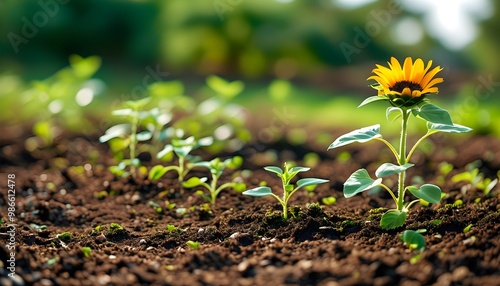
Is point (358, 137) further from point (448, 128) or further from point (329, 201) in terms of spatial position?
point (329, 201)

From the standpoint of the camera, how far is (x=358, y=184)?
2.33 meters

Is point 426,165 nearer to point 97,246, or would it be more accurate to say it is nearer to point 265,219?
point 265,219

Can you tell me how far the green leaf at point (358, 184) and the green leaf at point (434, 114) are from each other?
286mm

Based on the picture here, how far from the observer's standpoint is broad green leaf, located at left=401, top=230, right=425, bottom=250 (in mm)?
2094

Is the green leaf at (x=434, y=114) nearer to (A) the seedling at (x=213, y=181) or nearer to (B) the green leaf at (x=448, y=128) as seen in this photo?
(B) the green leaf at (x=448, y=128)

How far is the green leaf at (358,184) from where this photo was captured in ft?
7.43

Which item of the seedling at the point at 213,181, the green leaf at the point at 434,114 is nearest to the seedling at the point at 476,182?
the green leaf at the point at 434,114

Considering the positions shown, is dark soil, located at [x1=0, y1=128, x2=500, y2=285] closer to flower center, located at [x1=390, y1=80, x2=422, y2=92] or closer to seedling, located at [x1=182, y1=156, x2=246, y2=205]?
seedling, located at [x1=182, y1=156, x2=246, y2=205]

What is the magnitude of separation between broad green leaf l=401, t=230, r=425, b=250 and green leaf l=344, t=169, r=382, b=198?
0.22 meters

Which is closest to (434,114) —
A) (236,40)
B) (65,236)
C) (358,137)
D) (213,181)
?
(358,137)

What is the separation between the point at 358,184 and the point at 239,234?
475 mm

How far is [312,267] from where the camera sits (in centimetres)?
196

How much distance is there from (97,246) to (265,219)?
65 centimetres

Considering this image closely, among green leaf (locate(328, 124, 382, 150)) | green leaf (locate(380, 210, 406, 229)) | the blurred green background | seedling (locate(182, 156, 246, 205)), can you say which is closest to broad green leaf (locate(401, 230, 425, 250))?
green leaf (locate(380, 210, 406, 229))
